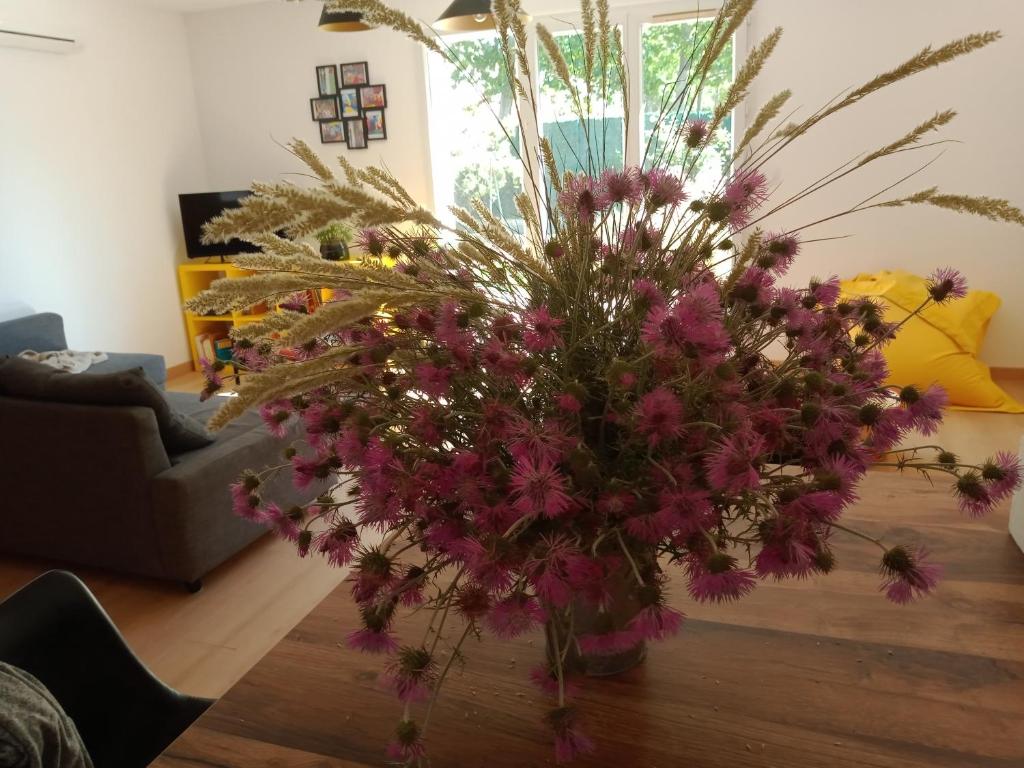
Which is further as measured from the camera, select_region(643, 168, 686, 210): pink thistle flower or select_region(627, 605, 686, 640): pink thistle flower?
select_region(643, 168, 686, 210): pink thistle flower

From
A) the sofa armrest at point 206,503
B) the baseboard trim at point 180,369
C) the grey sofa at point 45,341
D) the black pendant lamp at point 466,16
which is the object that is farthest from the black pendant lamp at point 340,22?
the baseboard trim at point 180,369

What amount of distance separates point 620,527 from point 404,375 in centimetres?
26

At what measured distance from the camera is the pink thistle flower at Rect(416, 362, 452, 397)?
0.65 metres

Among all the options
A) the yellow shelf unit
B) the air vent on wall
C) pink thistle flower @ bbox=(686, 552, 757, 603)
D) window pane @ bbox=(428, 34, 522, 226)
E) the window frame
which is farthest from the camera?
the yellow shelf unit

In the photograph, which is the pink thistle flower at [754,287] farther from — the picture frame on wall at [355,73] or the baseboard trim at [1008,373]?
the picture frame on wall at [355,73]

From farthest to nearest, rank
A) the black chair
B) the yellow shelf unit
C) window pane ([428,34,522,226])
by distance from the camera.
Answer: the yellow shelf unit → window pane ([428,34,522,226]) → the black chair

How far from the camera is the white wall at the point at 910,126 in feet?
13.5

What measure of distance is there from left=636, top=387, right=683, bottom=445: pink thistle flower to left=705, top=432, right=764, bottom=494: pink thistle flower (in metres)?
0.04

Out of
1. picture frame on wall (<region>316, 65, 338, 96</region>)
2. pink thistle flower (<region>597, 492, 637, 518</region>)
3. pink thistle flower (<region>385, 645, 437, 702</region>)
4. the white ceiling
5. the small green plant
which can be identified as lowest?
pink thistle flower (<region>385, 645, 437, 702</region>)

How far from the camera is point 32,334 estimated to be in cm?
400

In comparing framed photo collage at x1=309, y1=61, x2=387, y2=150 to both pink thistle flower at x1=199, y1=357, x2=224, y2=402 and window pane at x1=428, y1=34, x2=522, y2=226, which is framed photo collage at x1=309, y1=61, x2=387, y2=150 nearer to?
window pane at x1=428, y1=34, x2=522, y2=226

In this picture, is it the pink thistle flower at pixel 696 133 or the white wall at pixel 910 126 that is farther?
the white wall at pixel 910 126

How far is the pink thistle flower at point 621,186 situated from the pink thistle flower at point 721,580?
1.16 feet

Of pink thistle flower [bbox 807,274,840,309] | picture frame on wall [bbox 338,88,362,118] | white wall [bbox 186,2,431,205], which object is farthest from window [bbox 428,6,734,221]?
pink thistle flower [bbox 807,274,840,309]
